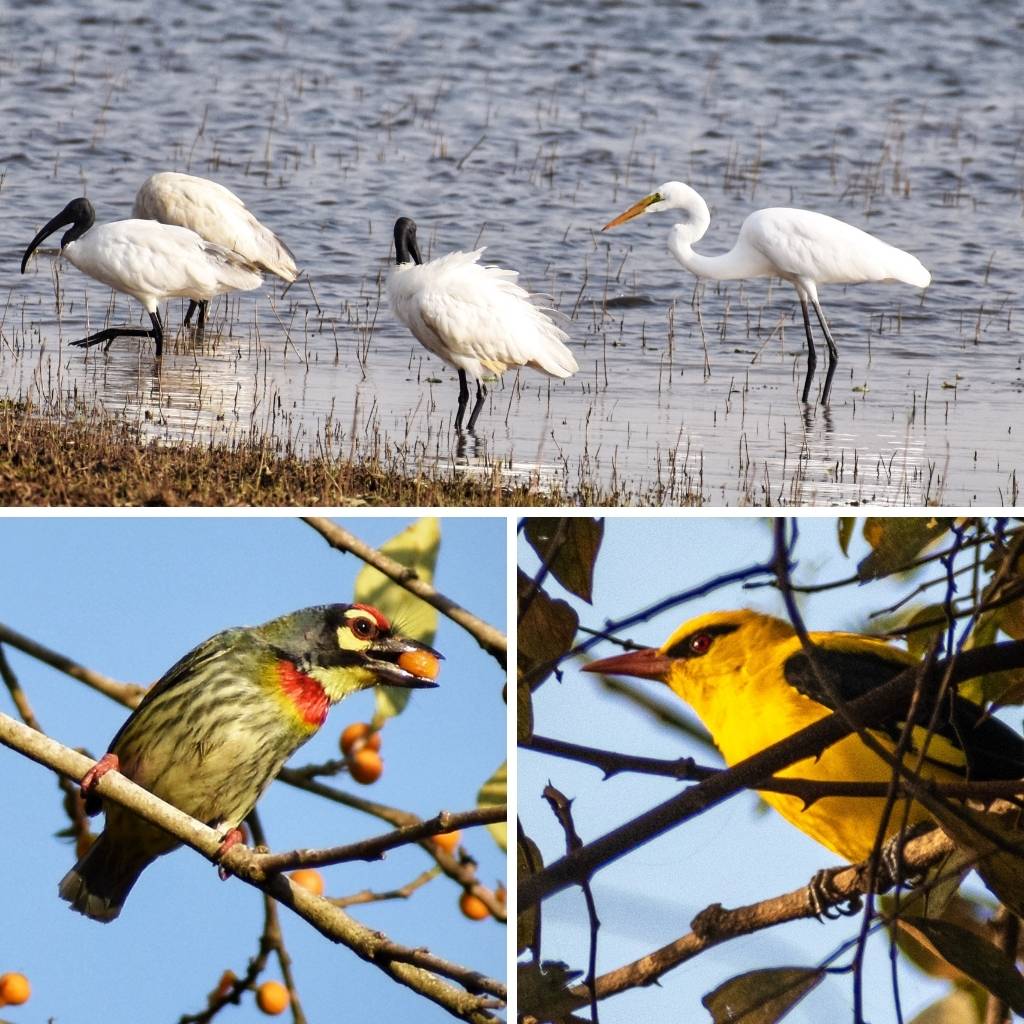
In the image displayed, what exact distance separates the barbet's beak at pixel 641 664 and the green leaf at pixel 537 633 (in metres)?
0.07

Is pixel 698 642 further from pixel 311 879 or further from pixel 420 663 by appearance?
pixel 311 879

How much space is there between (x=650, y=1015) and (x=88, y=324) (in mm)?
5141

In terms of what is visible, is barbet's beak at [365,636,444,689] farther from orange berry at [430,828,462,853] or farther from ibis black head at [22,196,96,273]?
ibis black head at [22,196,96,273]

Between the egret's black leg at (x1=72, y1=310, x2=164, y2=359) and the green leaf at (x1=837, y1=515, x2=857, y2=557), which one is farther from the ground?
the green leaf at (x1=837, y1=515, x2=857, y2=557)

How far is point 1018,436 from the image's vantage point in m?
5.80

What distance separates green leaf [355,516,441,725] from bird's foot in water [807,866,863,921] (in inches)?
23.2

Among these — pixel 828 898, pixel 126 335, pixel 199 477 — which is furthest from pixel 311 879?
pixel 126 335

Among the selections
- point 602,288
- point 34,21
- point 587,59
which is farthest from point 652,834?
point 34,21

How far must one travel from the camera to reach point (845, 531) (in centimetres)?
257

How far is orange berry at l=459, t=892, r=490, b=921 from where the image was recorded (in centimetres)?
256

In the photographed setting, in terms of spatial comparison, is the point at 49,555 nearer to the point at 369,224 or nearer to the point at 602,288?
the point at 602,288

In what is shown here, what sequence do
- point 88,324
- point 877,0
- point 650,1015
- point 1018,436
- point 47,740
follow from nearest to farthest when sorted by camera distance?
point 47,740 → point 650,1015 → point 1018,436 → point 88,324 → point 877,0

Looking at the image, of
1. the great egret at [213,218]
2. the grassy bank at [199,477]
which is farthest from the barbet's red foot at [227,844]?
the great egret at [213,218]

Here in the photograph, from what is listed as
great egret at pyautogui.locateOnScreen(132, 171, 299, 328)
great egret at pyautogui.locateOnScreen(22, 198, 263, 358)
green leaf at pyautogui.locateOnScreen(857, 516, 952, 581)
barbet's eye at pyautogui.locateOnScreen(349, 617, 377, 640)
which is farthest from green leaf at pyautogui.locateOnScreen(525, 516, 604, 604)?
great egret at pyautogui.locateOnScreen(132, 171, 299, 328)
